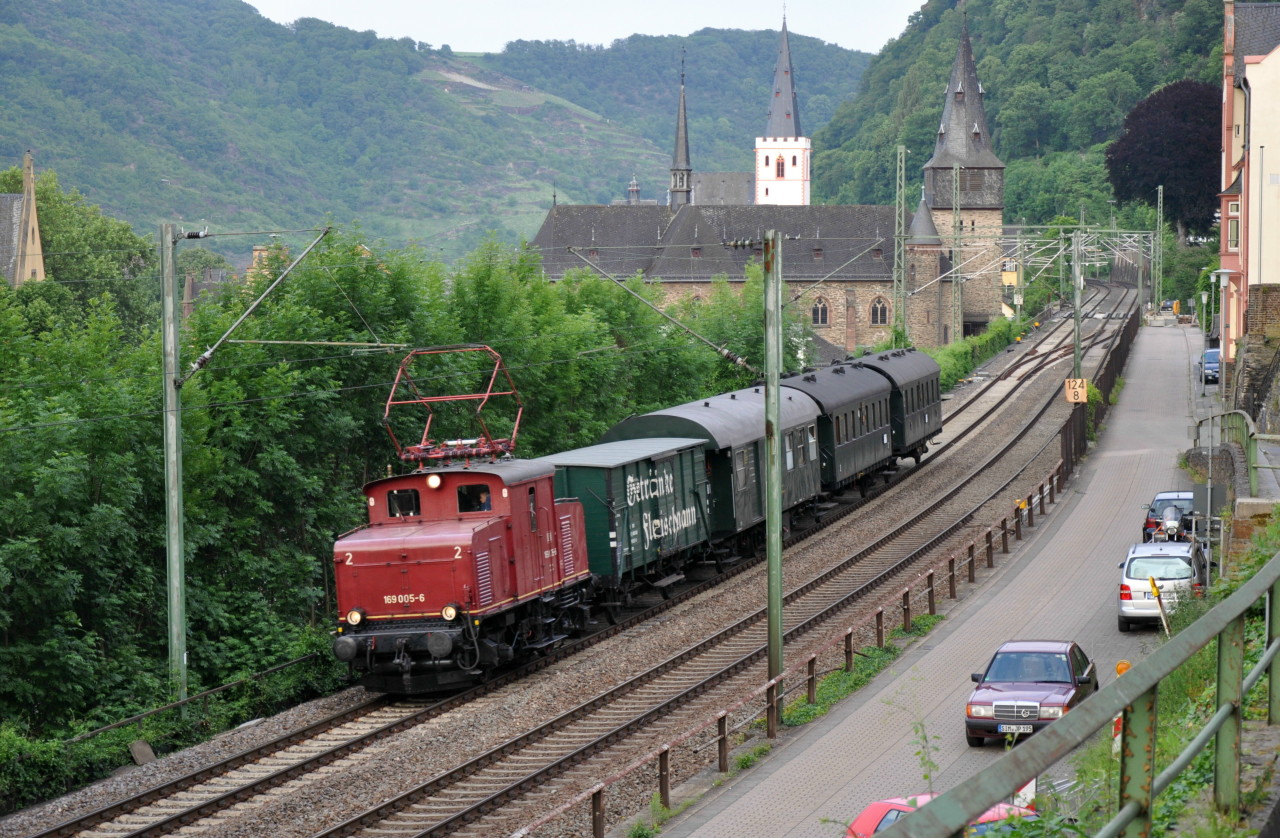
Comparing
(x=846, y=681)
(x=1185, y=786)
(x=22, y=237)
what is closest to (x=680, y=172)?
(x=22, y=237)

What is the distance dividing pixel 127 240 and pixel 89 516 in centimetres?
6217

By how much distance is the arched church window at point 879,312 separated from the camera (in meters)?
112

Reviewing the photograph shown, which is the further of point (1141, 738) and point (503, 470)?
point (503, 470)

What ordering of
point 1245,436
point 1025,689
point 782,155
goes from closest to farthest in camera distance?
1. point 1025,689
2. point 1245,436
3. point 782,155

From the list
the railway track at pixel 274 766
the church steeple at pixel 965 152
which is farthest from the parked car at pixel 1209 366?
the church steeple at pixel 965 152

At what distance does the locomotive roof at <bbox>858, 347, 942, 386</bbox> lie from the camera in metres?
42.2

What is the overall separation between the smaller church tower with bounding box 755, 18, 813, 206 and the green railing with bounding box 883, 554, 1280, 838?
174881 millimetres

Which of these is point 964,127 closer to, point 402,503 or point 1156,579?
point 1156,579

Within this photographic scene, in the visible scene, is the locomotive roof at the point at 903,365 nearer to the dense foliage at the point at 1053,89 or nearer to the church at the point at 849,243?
the church at the point at 849,243

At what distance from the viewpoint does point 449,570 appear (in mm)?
19906

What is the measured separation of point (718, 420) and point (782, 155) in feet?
502

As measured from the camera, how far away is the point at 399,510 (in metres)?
21.3

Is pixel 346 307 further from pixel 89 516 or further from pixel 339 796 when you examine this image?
pixel 339 796

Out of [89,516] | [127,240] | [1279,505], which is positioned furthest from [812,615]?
[127,240]
